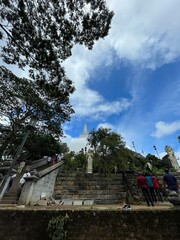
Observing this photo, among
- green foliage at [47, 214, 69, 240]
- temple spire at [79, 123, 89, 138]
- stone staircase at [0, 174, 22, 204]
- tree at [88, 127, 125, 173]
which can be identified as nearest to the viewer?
green foliage at [47, 214, 69, 240]

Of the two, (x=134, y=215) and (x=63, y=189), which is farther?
(x=63, y=189)

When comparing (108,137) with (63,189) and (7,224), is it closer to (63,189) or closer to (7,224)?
(63,189)

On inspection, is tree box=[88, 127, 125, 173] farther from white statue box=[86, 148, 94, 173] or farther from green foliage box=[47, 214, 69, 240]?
green foliage box=[47, 214, 69, 240]

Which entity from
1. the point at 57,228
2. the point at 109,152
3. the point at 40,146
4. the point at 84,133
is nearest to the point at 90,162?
the point at 109,152

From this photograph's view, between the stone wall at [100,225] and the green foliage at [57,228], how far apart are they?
10 centimetres

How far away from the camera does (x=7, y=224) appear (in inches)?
137

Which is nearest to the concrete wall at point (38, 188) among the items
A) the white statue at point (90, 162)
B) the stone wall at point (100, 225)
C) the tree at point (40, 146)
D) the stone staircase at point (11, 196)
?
the stone staircase at point (11, 196)

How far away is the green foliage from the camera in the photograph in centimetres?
313

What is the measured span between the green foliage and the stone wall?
0.10 m

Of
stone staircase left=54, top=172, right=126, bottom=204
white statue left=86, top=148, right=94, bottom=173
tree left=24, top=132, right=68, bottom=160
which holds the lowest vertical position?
stone staircase left=54, top=172, right=126, bottom=204

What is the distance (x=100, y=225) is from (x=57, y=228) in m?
1.00

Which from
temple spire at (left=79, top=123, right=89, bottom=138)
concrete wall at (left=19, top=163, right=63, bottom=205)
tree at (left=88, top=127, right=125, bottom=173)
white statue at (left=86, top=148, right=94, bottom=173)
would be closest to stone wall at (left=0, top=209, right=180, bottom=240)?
concrete wall at (left=19, top=163, right=63, bottom=205)

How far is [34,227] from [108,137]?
865 cm

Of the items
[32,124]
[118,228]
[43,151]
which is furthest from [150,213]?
[43,151]
